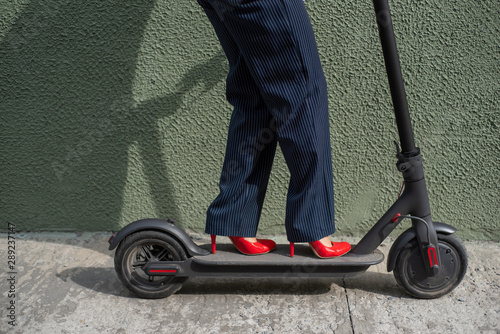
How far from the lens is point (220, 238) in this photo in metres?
2.41

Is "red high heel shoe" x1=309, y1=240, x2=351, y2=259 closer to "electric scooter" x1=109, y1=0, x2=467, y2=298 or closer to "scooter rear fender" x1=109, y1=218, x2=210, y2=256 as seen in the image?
"electric scooter" x1=109, y1=0, x2=467, y2=298

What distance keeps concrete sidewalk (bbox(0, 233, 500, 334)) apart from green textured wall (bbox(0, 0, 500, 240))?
0.35 metres

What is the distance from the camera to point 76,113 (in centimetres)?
228

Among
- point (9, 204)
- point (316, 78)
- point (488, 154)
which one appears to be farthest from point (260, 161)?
point (9, 204)

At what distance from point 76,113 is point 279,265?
1209 mm

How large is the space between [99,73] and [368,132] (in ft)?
4.15

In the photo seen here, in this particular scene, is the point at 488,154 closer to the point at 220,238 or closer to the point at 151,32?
the point at 220,238

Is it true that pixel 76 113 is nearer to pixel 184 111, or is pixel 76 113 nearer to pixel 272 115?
pixel 184 111

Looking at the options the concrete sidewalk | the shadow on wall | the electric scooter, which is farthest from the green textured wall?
the electric scooter

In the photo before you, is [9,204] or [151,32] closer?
[151,32]

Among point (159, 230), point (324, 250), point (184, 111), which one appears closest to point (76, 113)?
point (184, 111)

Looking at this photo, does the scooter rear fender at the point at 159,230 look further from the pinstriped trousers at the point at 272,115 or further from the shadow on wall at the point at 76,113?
the shadow on wall at the point at 76,113

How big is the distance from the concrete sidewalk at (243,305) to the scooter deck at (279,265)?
128 mm

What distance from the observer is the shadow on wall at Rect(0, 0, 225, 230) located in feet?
7.21
